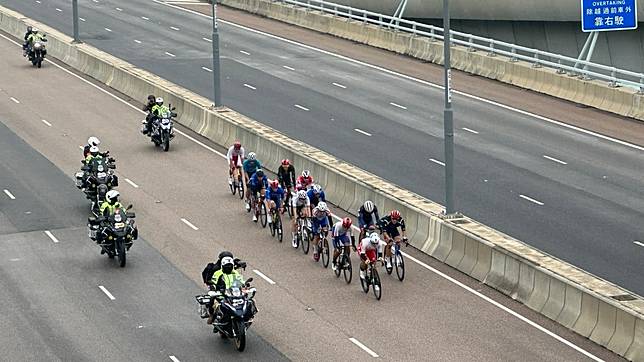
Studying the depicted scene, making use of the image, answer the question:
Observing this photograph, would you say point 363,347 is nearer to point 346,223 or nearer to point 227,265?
point 227,265

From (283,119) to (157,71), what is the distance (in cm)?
1056

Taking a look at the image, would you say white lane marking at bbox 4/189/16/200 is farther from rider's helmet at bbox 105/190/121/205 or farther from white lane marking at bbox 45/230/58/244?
rider's helmet at bbox 105/190/121/205

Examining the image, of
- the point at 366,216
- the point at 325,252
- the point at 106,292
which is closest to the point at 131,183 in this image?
the point at 325,252

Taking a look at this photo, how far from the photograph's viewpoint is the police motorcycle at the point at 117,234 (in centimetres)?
2703

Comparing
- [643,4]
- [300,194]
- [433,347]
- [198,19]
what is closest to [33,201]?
[300,194]

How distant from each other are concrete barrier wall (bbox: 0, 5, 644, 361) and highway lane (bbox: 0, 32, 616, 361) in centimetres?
32

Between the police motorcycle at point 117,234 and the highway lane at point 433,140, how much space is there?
8.23 m

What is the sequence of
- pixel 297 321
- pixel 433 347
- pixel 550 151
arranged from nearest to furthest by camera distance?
pixel 433 347
pixel 297 321
pixel 550 151

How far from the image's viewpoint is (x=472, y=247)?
86.7 ft

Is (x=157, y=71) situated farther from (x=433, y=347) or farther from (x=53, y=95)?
(x=433, y=347)

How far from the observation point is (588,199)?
32.8 m

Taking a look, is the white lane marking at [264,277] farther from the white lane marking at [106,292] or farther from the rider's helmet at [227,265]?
the rider's helmet at [227,265]

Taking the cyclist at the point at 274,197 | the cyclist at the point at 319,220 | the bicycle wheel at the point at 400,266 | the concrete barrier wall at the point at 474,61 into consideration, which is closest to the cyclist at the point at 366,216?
the bicycle wheel at the point at 400,266

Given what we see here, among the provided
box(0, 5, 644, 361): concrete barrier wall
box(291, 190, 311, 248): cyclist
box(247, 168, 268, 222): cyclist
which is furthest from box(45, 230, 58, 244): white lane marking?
box(0, 5, 644, 361): concrete barrier wall
